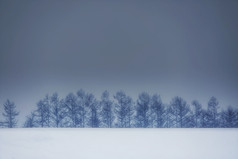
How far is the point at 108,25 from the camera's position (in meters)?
3.90

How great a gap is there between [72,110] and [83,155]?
7.41 ft

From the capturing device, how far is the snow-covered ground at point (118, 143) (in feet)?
4.54

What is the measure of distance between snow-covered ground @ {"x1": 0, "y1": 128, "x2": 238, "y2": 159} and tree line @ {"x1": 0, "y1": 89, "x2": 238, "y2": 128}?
2.04 metres

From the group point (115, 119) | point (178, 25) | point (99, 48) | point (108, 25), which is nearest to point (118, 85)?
point (115, 119)

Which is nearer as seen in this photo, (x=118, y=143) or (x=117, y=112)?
(x=118, y=143)

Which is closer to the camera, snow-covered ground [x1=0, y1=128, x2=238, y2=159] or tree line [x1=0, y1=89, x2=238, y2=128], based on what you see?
snow-covered ground [x1=0, y1=128, x2=238, y2=159]

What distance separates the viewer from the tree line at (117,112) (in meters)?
3.49

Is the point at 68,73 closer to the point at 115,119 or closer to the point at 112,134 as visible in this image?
the point at 115,119

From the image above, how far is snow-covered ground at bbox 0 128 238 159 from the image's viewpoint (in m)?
1.38

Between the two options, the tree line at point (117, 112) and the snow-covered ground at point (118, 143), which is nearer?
the snow-covered ground at point (118, 143)

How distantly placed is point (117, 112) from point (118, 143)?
7.30 ft

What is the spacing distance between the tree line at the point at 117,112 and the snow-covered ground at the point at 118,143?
2.04 meters

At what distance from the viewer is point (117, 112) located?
3643 mm

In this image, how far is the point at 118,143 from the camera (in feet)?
4.66
